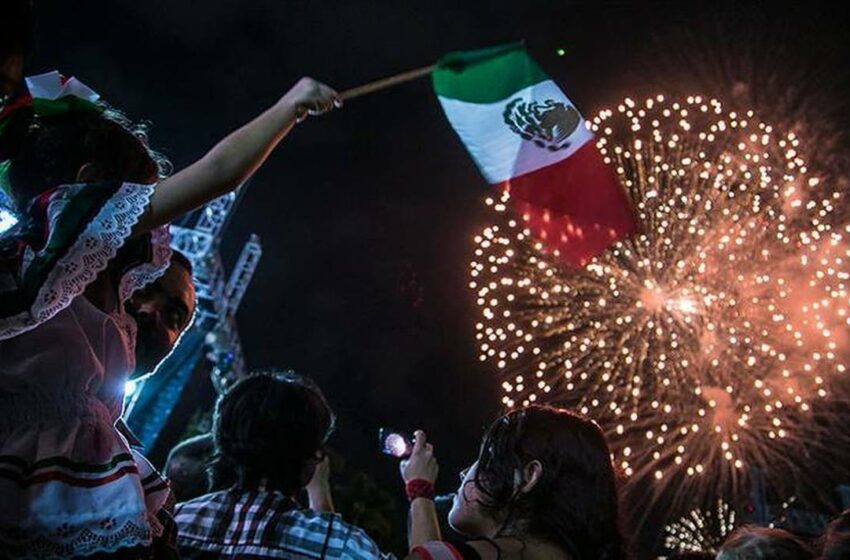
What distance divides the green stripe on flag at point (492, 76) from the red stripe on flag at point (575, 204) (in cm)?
70

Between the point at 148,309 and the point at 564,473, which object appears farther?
the point at 564,473

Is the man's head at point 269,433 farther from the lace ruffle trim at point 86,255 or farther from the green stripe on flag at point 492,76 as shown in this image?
the green stripe on flag at point 492,76

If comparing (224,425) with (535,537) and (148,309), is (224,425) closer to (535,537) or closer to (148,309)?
(148,309)

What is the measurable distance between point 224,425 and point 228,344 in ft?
81.8

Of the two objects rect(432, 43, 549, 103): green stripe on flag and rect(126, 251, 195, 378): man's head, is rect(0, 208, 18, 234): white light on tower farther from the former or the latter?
rect(432, 43, 549, 103): green stripe on flag

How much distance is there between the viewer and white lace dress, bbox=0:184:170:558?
164cm

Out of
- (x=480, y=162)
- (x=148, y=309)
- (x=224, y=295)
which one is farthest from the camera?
(x=224, y=295)

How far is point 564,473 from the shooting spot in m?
2.63

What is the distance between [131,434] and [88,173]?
779mm

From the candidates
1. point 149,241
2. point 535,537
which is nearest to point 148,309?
point 149,241

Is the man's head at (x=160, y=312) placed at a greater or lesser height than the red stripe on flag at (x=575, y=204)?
lesser

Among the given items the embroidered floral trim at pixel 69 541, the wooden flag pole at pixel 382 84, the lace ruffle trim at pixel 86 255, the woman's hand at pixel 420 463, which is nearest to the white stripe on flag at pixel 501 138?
the wooden flag pole at pixel 382 84

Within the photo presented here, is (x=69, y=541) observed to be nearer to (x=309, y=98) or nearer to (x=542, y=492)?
(x=309, y=98)

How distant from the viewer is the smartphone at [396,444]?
381 cm
